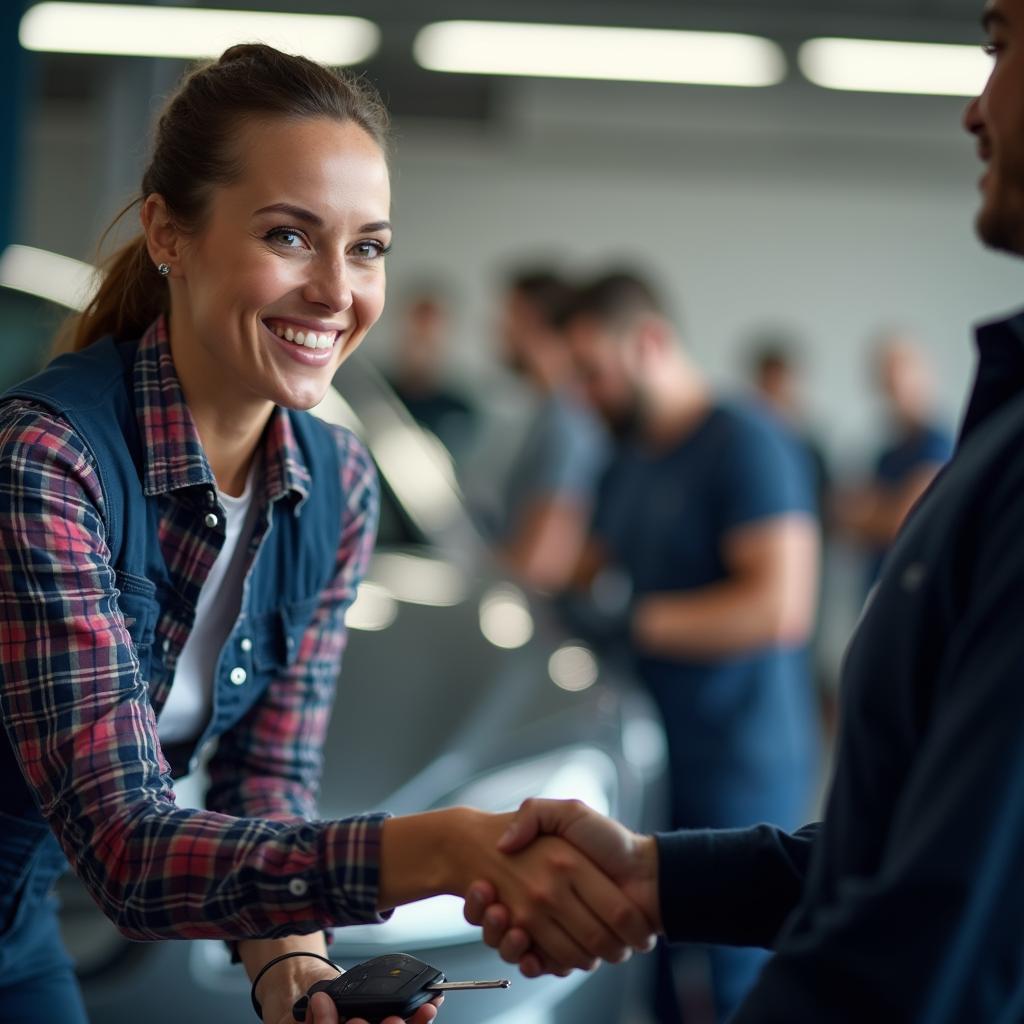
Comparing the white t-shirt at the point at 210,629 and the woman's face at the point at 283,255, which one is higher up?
the woman's face at the point at 283,255

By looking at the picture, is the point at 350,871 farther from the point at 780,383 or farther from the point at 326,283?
the point at 780,383

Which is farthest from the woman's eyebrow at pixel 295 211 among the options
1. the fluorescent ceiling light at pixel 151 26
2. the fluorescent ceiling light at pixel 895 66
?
the fluorescent ceiling light at pixel 895 66

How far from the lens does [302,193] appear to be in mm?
1591

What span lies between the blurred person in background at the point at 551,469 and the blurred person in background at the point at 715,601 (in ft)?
2.63

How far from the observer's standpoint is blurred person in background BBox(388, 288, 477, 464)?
A: 19.1 ft

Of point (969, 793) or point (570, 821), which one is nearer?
point (969, 793)

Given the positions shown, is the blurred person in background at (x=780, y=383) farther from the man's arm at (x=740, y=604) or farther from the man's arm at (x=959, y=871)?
the man's arm at (x=959, y=871)

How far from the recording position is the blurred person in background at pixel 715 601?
11.5ft

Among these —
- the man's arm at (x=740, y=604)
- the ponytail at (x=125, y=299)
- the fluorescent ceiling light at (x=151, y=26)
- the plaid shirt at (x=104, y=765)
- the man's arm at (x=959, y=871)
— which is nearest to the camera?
the man's arm at (x=959, y=871)

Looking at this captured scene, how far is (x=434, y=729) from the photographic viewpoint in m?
2.52

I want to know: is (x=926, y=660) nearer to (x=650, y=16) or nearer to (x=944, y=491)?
(x=944, y=491)

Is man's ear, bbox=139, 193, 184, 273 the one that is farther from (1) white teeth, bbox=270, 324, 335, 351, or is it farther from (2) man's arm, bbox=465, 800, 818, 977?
(2) man's arm, bbox=465, 800, 818, 977

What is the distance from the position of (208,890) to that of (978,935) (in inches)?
29.4

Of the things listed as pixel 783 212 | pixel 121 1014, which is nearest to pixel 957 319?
pixel 783 212
